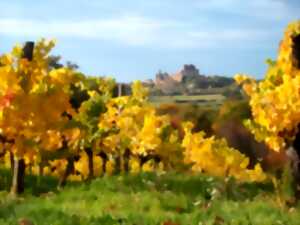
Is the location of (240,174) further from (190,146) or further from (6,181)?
(6,181)

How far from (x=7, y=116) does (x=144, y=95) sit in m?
9.90

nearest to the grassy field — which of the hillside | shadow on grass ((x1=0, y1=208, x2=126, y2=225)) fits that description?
the hillside

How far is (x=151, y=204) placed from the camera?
1245 centimetres

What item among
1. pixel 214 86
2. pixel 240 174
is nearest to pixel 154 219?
pixel 240 174

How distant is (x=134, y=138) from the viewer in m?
25.6

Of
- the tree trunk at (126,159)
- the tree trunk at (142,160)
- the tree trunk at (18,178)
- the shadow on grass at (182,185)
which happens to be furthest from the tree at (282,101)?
the tree trunk at (142,160)

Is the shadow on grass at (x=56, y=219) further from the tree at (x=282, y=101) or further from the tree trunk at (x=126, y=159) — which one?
the tree trunk at (x=126, y=159)

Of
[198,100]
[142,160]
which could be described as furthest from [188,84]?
[142,160]

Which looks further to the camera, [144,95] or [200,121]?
[200,121]

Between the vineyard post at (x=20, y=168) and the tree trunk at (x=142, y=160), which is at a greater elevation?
the vineyard post at (x=20, y=168)

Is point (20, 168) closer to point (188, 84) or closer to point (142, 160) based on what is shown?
point (142, 160)

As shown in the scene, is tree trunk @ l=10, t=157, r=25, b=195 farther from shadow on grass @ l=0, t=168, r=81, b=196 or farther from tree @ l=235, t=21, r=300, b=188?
tree @ l=235, t=21, r=300, b=188

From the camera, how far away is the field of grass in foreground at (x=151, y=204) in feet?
31.8

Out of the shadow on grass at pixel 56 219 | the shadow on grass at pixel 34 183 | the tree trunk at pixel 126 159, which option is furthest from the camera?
the tree trunk at pixel 126 159
